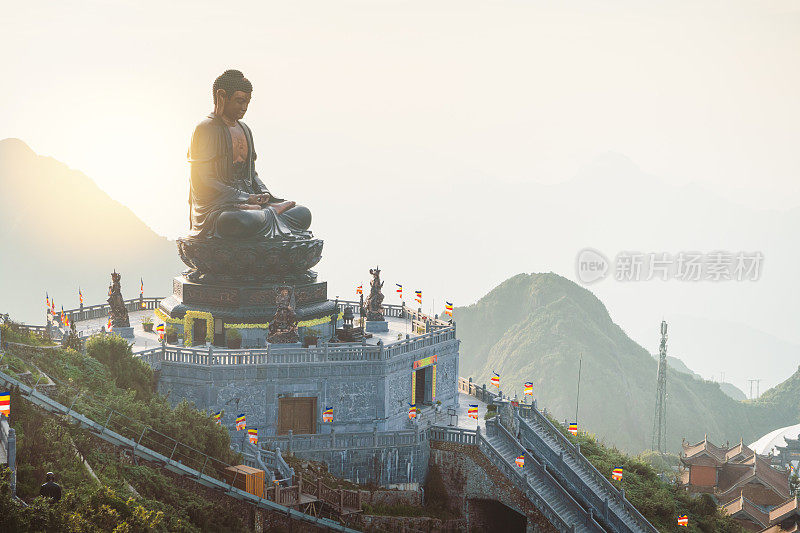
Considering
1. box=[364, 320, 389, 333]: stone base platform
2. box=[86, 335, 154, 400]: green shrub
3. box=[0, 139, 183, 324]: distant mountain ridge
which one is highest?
box=[0, 139, 183, 324]: distant mountain ridge

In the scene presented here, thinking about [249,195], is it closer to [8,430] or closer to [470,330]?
[8,430]

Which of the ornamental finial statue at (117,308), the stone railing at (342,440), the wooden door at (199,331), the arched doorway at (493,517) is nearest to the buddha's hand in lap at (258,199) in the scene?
the wooden door at (199,331)

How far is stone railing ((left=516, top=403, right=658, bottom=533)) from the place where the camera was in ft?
116

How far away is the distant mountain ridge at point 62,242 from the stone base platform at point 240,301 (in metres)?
111

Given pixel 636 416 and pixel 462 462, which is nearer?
pixel 462 462

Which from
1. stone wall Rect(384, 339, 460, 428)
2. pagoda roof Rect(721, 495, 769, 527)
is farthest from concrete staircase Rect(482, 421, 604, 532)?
pagoda roof Rect(721, 495, 769, 527)

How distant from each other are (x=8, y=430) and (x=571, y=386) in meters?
102

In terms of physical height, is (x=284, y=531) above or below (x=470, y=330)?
below

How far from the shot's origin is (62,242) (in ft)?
481

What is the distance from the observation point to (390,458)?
35.0 m

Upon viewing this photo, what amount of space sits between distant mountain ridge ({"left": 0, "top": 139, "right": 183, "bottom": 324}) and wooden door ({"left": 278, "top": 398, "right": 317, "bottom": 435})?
116422mm

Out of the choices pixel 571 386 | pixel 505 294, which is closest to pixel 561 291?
pixel 505 294

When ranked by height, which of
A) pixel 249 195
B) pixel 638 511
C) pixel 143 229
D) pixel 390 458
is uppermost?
pixel 143 229

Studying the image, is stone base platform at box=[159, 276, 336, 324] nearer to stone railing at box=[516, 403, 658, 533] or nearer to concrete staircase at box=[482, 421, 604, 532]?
concrete staircase at box=[482, 421, 604, 532]
